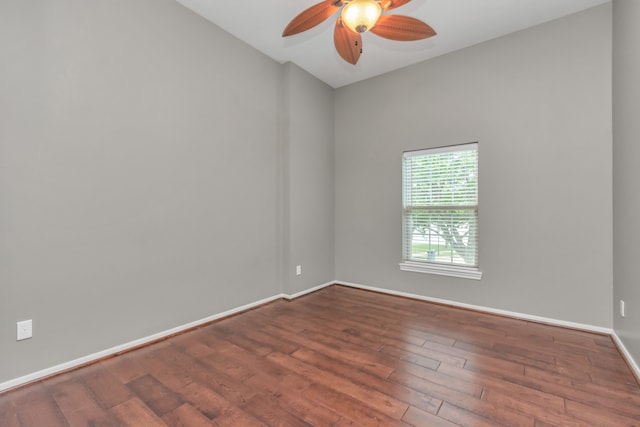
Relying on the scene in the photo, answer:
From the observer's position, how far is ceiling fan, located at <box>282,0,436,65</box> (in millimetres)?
1816

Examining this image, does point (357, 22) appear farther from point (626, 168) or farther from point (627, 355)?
point (627, 355)

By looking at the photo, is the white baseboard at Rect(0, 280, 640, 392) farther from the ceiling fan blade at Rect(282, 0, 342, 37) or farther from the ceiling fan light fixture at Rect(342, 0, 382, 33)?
the ceiling fan light fixture at Rect(342, 0, 382, 33)

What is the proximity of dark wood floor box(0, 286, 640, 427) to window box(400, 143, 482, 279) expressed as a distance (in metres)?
0.86

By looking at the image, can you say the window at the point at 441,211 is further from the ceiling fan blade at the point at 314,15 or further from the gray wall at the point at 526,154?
the ceiling fan blade at the point at 314,15

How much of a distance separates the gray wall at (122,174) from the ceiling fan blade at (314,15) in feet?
4.22

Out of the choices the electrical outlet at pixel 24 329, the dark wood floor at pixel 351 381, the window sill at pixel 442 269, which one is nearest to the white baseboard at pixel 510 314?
the dark wood floor at pixel 351 381

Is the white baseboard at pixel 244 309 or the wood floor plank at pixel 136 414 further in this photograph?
the white baseboard at pixel 244 309

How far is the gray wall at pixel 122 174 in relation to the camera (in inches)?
73.7

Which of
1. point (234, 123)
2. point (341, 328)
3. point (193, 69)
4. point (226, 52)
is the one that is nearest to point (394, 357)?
point (341, 328)

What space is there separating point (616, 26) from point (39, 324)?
5.01 meters

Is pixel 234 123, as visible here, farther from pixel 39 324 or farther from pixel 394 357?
pixel 394 357

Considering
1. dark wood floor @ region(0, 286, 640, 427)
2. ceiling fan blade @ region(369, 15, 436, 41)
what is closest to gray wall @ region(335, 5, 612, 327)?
dark wood floor @ region(0, 286, 640, 427)

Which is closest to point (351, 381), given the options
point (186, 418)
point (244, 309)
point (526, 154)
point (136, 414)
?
point (186, 418)

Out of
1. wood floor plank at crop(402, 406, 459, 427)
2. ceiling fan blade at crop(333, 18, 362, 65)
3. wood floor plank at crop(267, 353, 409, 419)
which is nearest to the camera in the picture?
wood floor plank at crop(402, 406, 459, 427)
